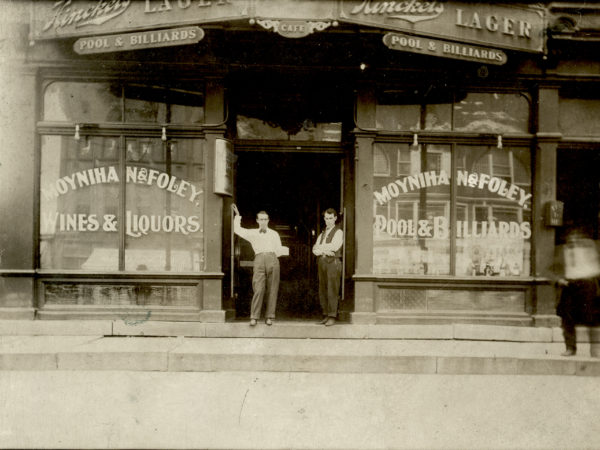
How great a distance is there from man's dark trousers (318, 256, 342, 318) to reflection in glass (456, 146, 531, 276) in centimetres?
210

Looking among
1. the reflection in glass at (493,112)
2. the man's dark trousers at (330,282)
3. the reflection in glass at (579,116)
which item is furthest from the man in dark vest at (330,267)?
the reflection in glass at (579,116)

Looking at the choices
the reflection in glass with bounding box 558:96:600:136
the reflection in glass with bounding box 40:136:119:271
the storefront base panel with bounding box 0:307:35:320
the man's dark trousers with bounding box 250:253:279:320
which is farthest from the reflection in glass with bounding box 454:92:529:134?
the storefront base panel with bounding box 0:307:35:320

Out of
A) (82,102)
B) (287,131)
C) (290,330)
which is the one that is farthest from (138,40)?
(290,330)

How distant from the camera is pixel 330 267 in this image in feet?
28.1

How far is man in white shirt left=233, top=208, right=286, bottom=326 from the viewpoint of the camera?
8.42 metres

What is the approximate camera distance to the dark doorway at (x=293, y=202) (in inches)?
402

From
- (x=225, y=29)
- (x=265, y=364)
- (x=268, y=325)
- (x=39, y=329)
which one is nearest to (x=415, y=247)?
(x=268, y=325)

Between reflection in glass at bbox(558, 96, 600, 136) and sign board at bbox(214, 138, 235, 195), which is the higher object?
reflection in glass at bbox(558, 96, 600, 136)

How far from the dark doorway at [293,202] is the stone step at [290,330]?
1.83 meters

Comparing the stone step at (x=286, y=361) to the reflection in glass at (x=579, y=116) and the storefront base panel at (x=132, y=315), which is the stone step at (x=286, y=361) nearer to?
the storefront base panel at (x=132, y=315)

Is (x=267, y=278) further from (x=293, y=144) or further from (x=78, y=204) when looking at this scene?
(x=78, y=204)

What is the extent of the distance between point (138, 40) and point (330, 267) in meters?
4.41

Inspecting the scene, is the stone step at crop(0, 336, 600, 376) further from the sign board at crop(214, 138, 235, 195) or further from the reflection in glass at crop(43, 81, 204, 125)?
the reflection in glass at crop(43, 81, 204, 125)

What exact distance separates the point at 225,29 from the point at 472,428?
6.29 meters
